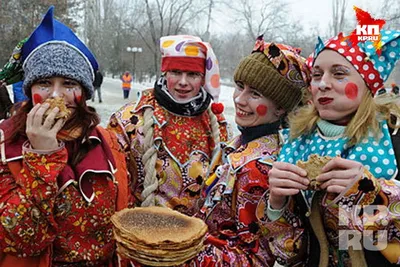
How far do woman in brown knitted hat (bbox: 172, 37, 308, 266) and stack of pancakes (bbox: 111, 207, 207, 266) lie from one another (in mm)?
209

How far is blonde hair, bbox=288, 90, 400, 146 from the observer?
1762 millimetres

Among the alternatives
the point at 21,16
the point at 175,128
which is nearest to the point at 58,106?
the point at 175,128

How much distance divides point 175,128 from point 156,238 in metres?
1.57

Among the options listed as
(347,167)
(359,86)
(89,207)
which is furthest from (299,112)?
(89,207)

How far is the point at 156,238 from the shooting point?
5.27 ft

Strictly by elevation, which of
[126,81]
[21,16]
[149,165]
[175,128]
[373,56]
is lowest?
[126,81]

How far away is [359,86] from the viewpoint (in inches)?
72.1

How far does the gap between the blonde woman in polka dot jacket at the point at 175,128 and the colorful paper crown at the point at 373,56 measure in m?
1.43

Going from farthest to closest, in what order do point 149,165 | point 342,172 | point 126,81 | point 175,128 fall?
point 126,81 < point 175,128 < point 149,165 < point 342,172

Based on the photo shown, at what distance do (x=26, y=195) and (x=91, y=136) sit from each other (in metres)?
0.49

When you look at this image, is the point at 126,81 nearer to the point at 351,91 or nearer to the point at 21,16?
the point at 21,16

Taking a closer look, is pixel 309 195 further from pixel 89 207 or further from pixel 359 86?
pixel 89 207

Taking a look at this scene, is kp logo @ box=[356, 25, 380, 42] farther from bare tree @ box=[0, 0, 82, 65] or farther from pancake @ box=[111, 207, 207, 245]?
bare tree @ box=[0, 0, 82, 65]

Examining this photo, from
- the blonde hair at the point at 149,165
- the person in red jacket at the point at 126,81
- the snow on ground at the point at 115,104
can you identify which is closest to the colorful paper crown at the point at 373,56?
the blonde hair at the point at 149,165
